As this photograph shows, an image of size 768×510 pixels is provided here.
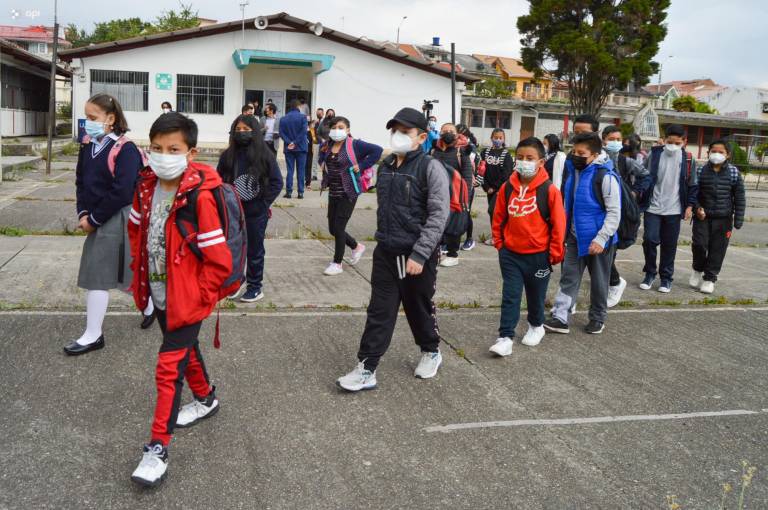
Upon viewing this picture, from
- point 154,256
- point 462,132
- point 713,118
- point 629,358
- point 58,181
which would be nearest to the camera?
point 154,256

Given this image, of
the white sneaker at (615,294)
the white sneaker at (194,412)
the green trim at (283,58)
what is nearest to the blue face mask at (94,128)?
the white sneaker at (194,412)

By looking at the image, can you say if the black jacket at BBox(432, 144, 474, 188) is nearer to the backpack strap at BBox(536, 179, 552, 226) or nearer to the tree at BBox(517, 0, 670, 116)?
the backpack strap at BBox(536, 179, 552, 226)

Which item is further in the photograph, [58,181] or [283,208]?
[58,181]

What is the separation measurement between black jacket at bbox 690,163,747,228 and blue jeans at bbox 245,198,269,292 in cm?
487

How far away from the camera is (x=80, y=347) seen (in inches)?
191

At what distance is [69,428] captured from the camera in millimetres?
3773

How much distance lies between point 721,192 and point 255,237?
17.2ft

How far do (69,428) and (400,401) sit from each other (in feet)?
6.40

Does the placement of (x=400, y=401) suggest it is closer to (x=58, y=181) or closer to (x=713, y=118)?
(x=58, y=181)

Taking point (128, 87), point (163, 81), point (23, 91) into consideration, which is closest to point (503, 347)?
point (163, 81)

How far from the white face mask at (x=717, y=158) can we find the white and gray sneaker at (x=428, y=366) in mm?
4666

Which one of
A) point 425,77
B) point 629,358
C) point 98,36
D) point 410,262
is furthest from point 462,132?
point 98,36

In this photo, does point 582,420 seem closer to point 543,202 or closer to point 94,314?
point 543,202

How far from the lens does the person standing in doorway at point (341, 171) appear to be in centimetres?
737
